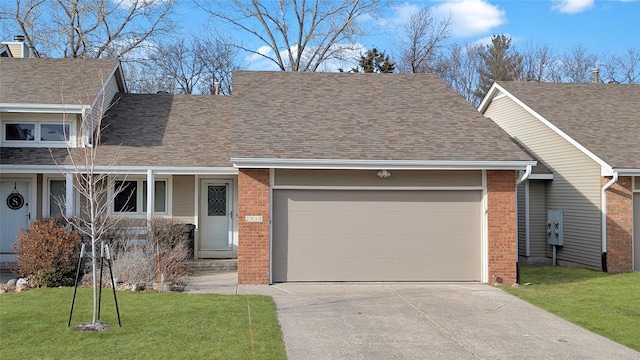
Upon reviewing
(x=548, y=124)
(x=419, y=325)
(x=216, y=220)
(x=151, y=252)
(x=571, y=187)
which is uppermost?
(x=548, y=124)

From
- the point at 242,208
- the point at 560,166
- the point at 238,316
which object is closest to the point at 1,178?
the point at 242,208

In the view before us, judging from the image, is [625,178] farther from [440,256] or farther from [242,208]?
[242,208]

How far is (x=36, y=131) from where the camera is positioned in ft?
50.4

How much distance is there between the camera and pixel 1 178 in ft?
49.5

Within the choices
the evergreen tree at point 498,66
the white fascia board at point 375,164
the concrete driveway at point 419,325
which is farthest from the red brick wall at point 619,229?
the evergreen tree at point 498,66

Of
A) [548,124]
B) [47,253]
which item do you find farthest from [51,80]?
[548,124]

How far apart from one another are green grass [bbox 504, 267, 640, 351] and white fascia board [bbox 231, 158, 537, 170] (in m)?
2.56

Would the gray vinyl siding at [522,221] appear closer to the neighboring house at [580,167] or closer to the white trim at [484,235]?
the neighboring house at [580,167]

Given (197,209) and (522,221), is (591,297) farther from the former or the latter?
(197,209)

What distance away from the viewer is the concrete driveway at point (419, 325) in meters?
7.87

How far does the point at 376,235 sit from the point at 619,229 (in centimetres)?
661

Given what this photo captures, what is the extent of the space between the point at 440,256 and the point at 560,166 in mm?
5943

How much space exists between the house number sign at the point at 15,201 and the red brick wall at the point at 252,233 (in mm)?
6295

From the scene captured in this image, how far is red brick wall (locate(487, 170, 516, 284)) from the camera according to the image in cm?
1307
